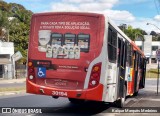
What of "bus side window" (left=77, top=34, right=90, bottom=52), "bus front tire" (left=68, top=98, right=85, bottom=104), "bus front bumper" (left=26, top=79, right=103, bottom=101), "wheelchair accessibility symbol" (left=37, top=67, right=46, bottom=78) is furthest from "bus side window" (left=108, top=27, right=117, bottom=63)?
"bus front tire" (left=68, top=98, right=85, bottom=104)

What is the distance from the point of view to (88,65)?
1155 cm

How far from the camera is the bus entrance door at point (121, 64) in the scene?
14166 mm

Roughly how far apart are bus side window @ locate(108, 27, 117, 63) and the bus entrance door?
3.08ft

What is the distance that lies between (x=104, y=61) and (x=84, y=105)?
4796mm

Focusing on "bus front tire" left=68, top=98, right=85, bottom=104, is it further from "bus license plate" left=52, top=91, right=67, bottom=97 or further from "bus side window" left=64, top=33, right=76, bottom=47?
"bus side window" left=64, top=33, right=76, bottom=47

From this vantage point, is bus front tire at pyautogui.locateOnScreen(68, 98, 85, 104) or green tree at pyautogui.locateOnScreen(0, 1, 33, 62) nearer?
bus front tire at pyautogui.locateOnScreen(68, 98, 85, 104)

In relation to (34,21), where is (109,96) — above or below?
below

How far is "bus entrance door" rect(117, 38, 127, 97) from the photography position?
14166 millimetres

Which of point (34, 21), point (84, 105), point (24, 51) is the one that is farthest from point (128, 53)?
point (24, 51)

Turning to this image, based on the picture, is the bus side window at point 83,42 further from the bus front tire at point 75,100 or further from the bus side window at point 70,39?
the bus front tire at point 75,100

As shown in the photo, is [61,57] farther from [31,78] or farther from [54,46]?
[31,78]

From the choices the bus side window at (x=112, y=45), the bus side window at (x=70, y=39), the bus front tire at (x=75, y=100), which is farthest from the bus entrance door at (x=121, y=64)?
the bus side window at (x=70, y=39)

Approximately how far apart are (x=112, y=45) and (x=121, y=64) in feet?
7.61

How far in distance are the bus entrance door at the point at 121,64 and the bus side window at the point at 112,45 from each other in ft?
3.08
